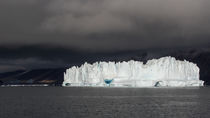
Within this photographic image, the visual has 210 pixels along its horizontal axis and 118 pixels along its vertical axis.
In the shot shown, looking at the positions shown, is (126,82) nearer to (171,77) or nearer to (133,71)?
(133,71)

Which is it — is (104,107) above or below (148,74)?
below

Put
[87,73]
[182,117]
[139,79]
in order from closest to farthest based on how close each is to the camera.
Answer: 1. [182,117]
2. [139,79]
3. [87,73]

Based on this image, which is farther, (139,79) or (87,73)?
(87,73)

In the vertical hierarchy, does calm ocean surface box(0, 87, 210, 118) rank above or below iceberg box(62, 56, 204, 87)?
below

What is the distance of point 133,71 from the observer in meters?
160

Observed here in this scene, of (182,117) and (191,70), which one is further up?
(191,70)

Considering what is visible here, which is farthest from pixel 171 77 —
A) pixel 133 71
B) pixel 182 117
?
pixel 182 117

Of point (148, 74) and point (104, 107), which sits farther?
point (148, 74)

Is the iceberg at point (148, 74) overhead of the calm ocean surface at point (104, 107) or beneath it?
overhead

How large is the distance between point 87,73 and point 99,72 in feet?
23.5

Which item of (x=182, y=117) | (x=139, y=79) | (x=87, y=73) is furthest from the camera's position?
(x=87, y=73)

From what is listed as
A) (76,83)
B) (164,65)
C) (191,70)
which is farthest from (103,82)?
(191,70)

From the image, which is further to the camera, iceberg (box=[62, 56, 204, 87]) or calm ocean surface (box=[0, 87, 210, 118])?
iceberg (box=[62, 56, 204, 87])

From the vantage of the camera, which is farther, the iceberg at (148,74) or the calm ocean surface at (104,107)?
the iceberg at (148,74)
